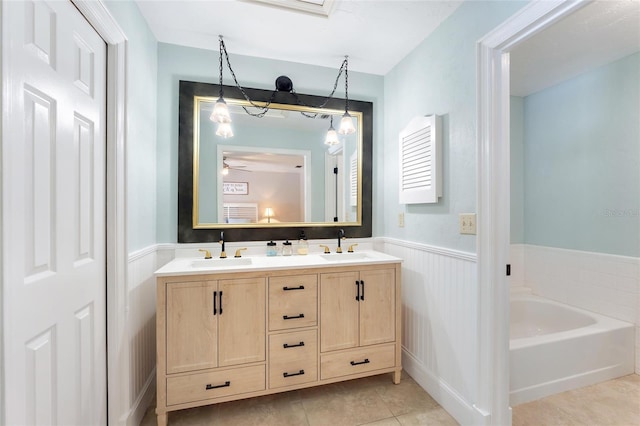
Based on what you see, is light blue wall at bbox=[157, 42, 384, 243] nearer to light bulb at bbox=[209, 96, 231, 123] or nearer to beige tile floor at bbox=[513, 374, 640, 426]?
light bulb at bbox=[209, 96, 231, 123]

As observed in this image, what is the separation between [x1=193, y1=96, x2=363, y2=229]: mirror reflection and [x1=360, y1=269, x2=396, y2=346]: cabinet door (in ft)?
2.00

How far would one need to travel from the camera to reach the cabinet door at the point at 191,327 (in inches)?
60.2

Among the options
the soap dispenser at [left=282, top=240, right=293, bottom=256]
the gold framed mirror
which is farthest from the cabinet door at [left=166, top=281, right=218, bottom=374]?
the soap dispenser at [left=282, top=240, right=293, bottom=256]

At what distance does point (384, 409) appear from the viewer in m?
1.70

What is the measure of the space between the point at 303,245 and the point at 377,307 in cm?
72

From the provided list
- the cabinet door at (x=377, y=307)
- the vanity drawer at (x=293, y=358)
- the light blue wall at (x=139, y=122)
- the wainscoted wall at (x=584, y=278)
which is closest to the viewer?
the light blue wall at (x=139, y=122)

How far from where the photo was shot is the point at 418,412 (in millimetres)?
1674

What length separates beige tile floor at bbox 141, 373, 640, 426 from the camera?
62.8 inches

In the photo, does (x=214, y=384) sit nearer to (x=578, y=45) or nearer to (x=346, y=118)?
(x=346, y=118)

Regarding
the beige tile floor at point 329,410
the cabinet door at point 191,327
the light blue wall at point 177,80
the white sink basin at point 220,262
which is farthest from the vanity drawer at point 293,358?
the light blue wall at point 177,80

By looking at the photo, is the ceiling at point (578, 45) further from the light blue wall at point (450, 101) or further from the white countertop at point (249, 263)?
the white countertop at point (249, 263)

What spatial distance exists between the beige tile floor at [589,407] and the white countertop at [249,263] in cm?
118

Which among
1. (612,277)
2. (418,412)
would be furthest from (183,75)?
(612,277)

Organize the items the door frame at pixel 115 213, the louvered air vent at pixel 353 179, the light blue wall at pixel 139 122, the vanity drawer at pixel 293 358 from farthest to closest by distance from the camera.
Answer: the louvered air vent at pixel 353 179 < the vanity drawer at pixel 293 358 < the light blue wall at pixel 139 122 < the door frame at pixel 115 213
